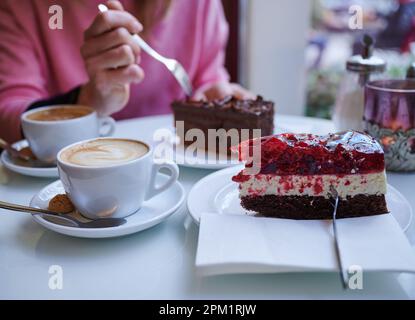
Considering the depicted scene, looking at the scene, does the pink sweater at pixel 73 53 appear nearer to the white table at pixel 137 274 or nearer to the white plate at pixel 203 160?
the white plate at pixel 203 160

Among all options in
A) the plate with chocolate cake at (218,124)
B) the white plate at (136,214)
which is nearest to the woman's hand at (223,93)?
the plate with chocolate cake at (218,124)

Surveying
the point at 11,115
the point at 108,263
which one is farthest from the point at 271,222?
the point at 11,115

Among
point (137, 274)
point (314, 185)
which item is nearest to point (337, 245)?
point (314, 185)

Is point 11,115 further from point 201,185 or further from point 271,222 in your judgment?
point 271,222

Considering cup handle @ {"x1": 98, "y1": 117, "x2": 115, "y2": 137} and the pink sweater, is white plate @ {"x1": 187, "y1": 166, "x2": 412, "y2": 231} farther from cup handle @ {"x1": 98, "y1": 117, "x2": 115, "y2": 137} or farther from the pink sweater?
the pink sweater

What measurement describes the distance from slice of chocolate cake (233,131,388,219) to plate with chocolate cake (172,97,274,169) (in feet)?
1.00

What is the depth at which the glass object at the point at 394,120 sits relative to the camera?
37.2 inches

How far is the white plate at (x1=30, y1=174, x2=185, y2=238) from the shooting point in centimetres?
69

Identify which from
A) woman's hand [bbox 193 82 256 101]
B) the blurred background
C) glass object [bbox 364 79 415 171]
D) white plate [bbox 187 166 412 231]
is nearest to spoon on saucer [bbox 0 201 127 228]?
white plate [bbox 187 166 412 231]

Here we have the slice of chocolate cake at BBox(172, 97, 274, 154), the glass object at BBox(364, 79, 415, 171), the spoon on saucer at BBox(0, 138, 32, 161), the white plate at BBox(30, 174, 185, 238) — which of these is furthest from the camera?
the slice of chocolate cake at BBox(172, 97, 274, 154)

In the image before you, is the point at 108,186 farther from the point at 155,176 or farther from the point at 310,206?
the point at 310,206

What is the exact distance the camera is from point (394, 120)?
0.96m

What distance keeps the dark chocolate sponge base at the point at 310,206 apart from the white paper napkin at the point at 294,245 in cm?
4

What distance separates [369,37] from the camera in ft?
3.54
